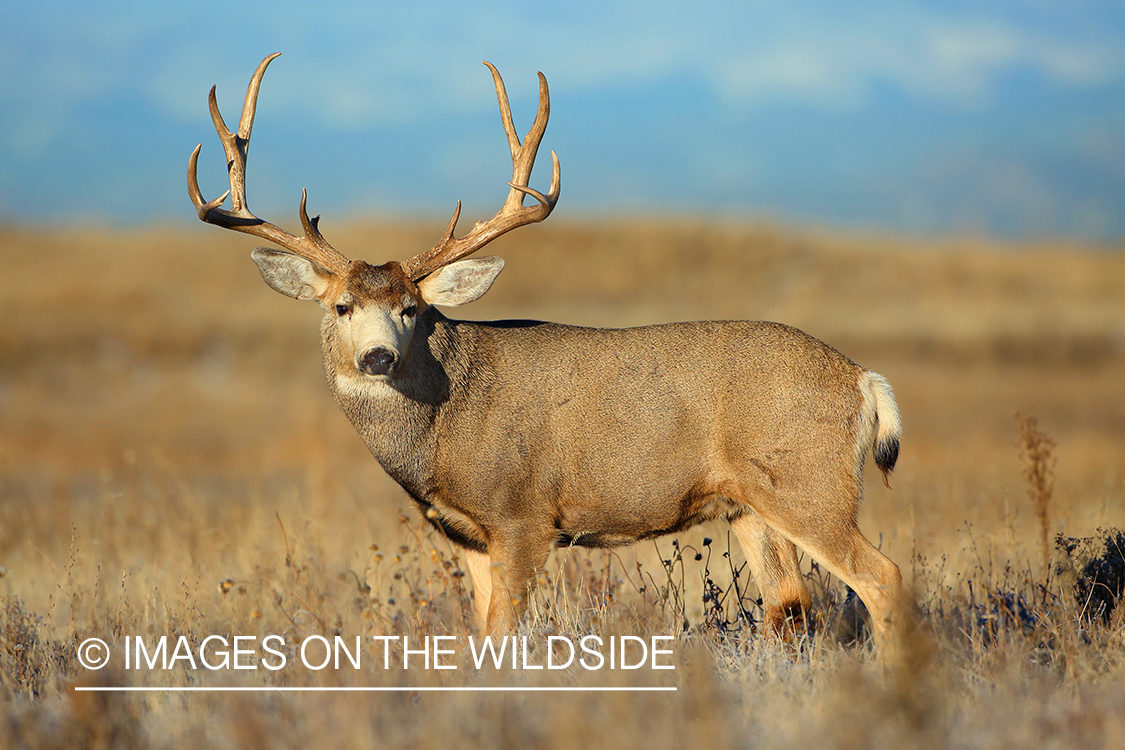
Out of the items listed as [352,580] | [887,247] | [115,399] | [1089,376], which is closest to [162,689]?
[352,580]

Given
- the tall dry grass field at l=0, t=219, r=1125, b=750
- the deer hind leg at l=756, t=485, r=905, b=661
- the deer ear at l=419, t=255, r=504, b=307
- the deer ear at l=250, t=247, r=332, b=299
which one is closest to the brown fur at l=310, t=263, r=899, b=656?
the deer hind leg at l=756, t=485, r=905, b=661

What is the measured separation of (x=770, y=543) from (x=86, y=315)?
89.9 feet

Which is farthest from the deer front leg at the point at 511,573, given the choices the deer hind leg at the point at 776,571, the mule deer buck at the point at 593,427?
the deer hind leg at the point at 776,571

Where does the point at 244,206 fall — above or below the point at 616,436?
above

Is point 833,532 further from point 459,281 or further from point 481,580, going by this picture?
point 459,281

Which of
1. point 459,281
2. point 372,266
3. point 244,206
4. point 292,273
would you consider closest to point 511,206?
point 459,281

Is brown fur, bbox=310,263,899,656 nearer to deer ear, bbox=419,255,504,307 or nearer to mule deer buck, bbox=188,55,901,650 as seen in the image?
mule deer buck, bbox=188,55,901,650

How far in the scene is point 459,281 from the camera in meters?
5.36

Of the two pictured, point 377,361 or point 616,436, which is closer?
point 377,361

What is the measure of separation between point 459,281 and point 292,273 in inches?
34.6

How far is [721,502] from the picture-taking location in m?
4.94

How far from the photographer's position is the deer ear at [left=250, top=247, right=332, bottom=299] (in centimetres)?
526

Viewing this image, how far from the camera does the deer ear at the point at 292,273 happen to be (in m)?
5.26

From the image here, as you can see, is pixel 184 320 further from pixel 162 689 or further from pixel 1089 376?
pixel 162 689
